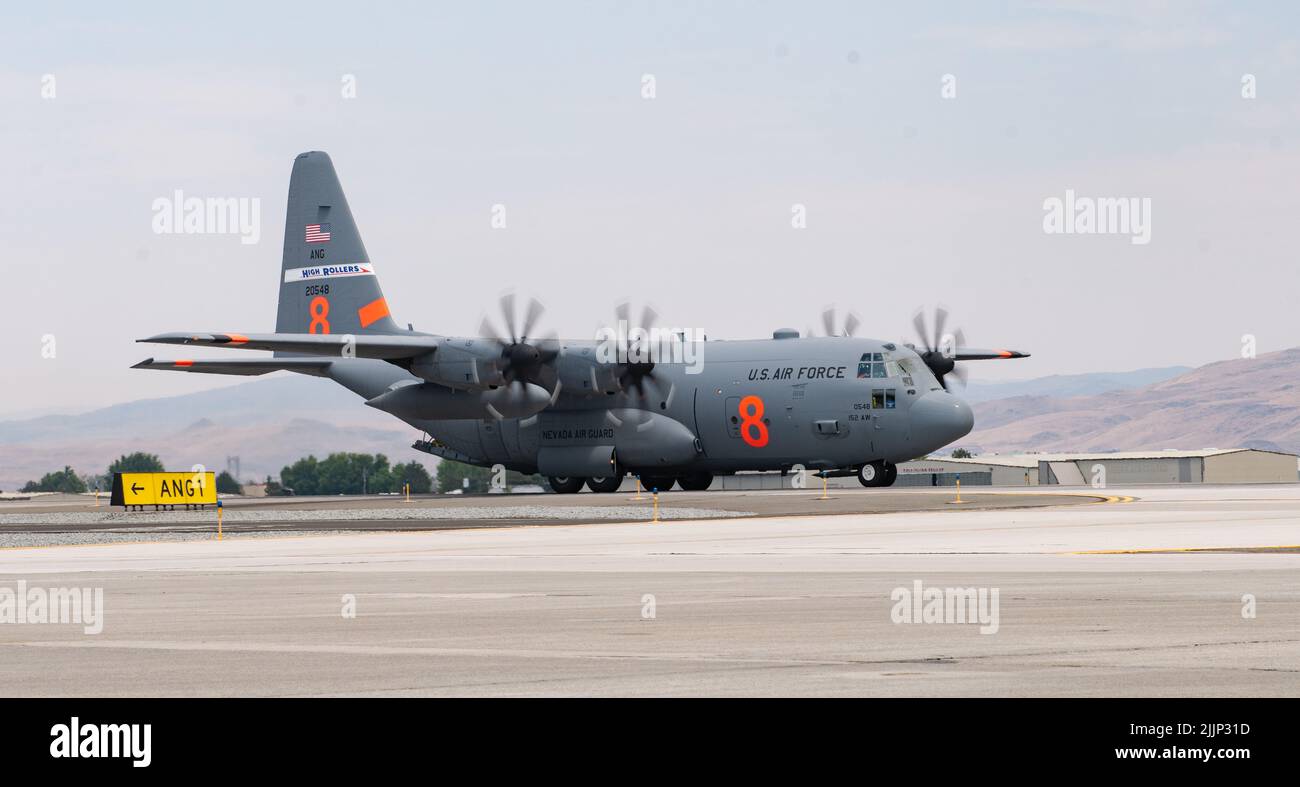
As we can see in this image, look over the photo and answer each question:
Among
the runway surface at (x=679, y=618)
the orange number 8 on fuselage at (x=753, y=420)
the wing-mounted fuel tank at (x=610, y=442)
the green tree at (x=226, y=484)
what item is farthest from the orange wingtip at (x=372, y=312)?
the green tree at (x=226, y=484)

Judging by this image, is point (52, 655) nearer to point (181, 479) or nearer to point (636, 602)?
point (636, 602)

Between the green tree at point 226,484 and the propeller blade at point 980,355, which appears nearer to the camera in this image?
the propeller blade at point 980,355

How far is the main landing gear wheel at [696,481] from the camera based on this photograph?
2778 inches

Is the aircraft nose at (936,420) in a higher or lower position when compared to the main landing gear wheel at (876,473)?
higher

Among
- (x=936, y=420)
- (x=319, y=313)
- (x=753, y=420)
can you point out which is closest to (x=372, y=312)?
(x=319, y=313)

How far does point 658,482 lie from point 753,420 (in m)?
7.69

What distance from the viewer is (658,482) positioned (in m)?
70.8

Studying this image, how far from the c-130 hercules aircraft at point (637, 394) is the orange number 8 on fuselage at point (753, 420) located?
4 centimetres

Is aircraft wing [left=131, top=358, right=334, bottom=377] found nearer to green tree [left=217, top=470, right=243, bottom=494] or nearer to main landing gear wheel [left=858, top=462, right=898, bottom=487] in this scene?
main landing gear wheel [left=858, top=462, right=898, bottom=487]

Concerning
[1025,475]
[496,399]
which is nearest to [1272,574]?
[496,399]

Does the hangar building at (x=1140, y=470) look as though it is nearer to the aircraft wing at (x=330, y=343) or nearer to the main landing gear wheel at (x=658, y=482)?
the main landing gear wheel at (x=658, y=482)

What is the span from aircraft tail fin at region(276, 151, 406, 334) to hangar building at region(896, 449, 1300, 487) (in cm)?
4341

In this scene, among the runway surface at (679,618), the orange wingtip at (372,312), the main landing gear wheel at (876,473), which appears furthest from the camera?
the orange wingtip at (372,312)
